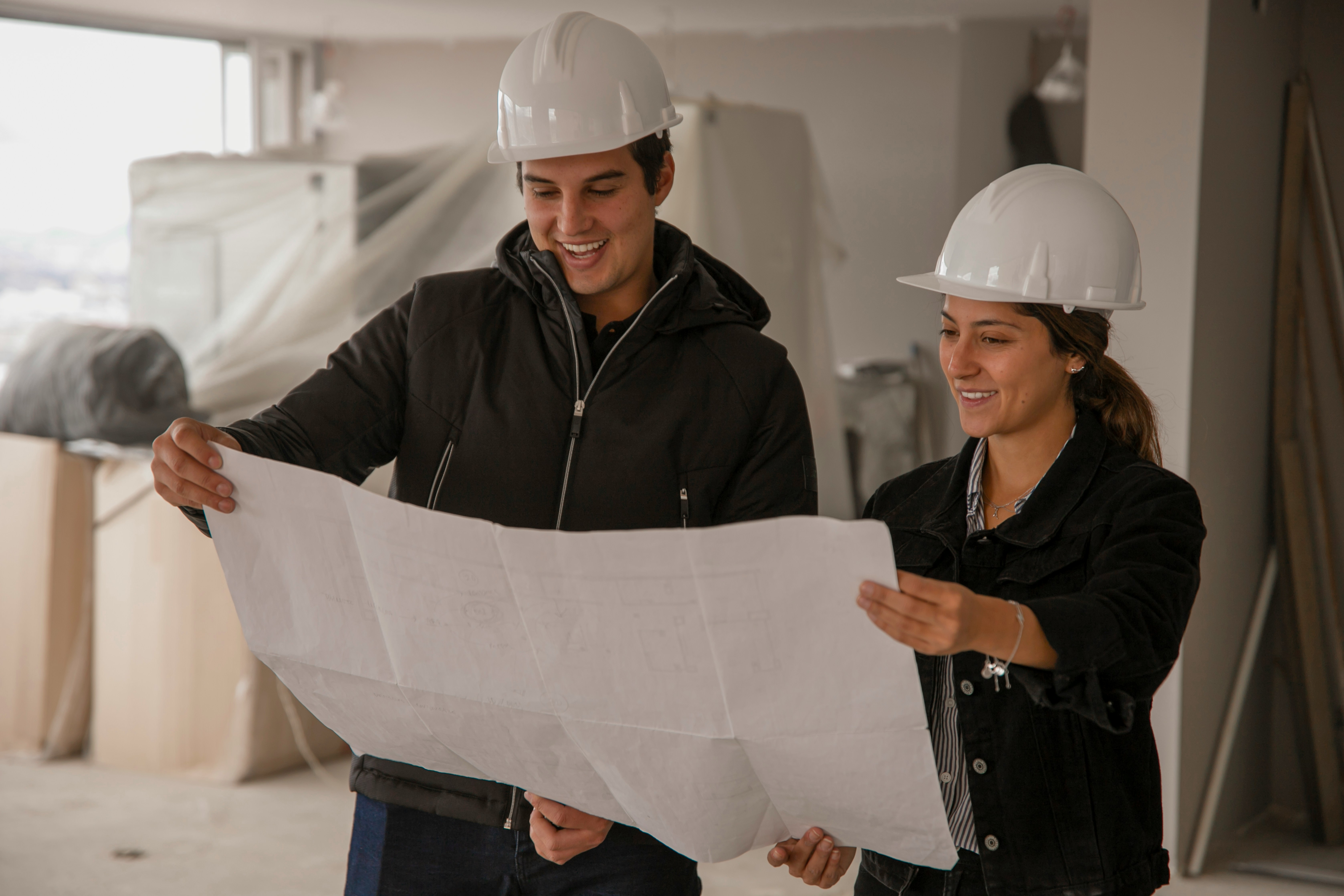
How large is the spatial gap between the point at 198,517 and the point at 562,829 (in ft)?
1.52

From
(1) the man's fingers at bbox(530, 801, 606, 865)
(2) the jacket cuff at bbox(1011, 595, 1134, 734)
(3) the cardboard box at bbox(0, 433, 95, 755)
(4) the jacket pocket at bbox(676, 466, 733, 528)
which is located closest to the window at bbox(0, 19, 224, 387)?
(3) the cardboard box at bbox(0, 433, 95, 755)

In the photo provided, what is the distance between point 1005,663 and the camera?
1.06 meters

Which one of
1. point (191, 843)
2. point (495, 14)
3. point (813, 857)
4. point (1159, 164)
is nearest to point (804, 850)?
point (813, 857)

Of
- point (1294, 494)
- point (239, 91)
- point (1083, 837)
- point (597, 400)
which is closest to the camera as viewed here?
point (1083, 837)

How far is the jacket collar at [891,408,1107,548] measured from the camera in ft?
3.77

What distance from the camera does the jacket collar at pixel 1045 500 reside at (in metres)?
1.15

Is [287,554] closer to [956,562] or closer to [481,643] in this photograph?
[481,643]

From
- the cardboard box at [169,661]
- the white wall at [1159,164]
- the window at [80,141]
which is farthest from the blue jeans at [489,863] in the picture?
the window at [80,141]

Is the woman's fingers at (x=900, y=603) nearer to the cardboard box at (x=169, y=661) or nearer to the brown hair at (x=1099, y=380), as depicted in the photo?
the brown hair at (x=1099, y=380)

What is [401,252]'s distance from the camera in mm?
3541

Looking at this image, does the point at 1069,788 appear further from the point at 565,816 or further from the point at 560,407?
the point at 560,407

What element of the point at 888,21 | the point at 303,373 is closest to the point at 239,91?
the point at 888,21

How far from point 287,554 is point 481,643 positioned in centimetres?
21

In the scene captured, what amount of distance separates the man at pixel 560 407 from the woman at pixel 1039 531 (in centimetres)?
19
